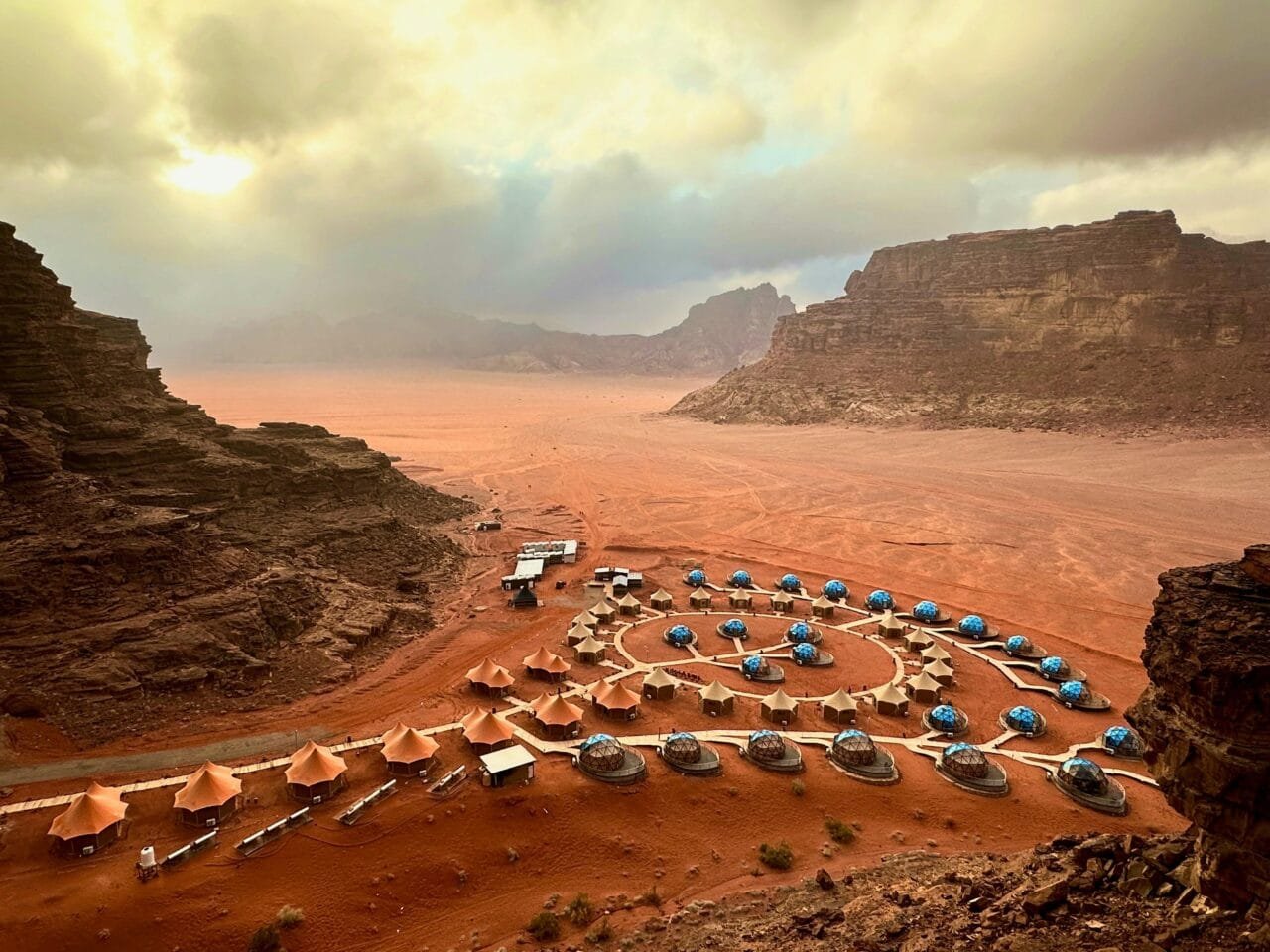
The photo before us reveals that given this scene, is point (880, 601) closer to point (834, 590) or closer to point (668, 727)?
point (834, 590)

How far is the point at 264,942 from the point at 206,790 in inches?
241

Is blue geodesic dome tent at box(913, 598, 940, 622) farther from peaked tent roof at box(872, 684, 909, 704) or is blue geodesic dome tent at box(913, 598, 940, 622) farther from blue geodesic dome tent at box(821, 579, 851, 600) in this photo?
peaked tent roof at box(872, 684, 909, 704)

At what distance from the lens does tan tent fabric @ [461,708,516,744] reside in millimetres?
25453

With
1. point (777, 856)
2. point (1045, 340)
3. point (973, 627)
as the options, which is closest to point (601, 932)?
point (777, 856)

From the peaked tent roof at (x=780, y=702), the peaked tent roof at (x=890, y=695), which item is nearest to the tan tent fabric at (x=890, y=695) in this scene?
the peaked tent roof at (x=890, y=695)

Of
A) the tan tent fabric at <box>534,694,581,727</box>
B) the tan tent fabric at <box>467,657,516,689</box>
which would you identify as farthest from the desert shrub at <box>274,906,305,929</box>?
the tan tent fabric at <box>467,657,516,689</box>

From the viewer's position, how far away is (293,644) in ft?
105

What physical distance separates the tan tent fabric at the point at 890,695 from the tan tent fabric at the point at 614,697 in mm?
Result: 11342

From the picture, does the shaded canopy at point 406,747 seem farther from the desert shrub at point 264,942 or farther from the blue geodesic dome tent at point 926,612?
the blue geodesic dome tent at point 926,612

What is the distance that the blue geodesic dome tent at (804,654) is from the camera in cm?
3491

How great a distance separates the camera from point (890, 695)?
3047 centimetres

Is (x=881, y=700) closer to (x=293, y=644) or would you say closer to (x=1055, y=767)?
(x=1055, y=767)

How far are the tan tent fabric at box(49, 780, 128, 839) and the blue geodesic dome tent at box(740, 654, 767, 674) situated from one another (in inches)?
1003

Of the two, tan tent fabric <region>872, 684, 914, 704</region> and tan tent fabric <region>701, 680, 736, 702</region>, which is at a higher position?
tan tent fabric <region>701, 680, 736, 702</region>
